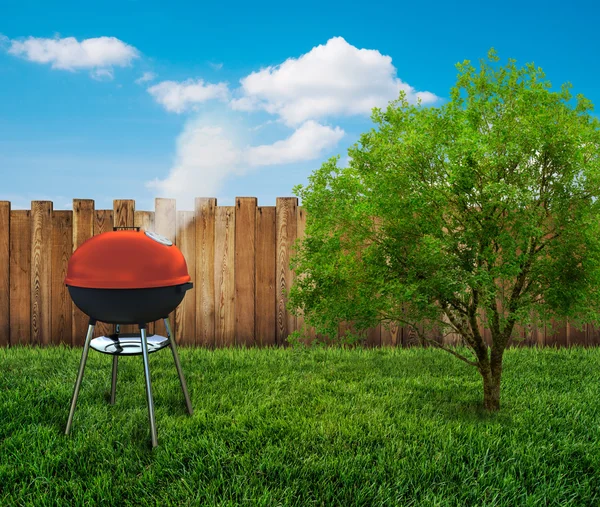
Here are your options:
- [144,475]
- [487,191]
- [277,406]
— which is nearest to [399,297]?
[487,191]

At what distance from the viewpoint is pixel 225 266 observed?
5.87 m

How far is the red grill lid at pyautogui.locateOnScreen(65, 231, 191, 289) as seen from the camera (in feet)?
10.1

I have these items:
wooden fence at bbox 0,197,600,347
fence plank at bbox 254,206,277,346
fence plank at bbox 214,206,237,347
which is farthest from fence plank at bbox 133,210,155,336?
fence plank at bbox 254,206,277,346

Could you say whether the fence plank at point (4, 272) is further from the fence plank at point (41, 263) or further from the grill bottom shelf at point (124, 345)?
the grill bottom shelf at point (124, 345)

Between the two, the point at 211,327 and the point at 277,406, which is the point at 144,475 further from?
the point at 211,327

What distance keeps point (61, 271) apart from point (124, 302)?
11.5 ft

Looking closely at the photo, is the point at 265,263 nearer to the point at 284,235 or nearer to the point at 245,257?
the point at 245,257

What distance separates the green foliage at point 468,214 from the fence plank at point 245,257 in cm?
225

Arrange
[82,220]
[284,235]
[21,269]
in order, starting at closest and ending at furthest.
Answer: [284,235] → [82,220] → [21,269]

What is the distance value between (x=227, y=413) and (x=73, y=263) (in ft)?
4.79

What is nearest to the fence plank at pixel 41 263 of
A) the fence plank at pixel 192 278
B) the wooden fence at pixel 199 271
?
the wooden fence at pixel 199 271

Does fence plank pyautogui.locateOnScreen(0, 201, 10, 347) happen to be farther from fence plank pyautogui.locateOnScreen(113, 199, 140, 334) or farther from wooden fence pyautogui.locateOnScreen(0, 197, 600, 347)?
fence plank pyautogui.locateOnScreen(113, 199, 140, 334)

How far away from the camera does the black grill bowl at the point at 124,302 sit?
121 inches

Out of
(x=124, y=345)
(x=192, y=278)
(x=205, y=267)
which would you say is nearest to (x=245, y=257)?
(x=205, y=267)
